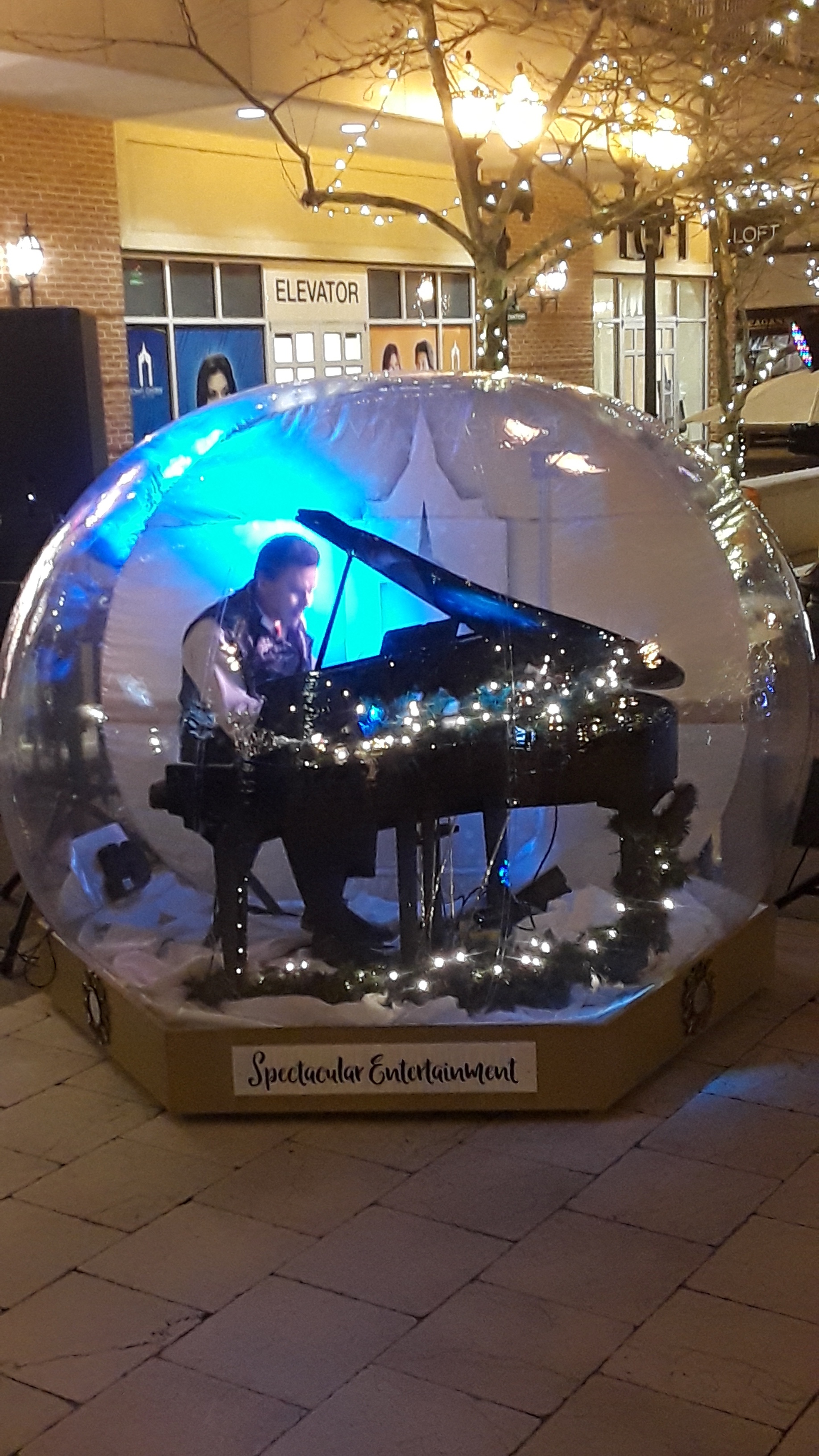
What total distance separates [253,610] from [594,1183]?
1.81 metres

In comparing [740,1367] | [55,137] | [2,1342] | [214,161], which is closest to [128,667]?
[2,1342]

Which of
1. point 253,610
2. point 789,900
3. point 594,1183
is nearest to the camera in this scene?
point 594,1183

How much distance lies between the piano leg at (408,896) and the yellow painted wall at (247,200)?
36.2 ft

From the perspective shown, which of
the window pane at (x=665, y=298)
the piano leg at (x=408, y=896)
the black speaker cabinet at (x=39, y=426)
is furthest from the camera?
the window pane at (x=665, y=298)

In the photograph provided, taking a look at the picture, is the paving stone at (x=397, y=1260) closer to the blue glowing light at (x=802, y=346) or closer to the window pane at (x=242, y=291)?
the window pane at (x=242, y=291)

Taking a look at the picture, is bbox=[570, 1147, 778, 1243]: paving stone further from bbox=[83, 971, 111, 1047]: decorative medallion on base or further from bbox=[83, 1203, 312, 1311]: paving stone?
bbox=[83, 971, 111, 1047]: decorative medallion on base

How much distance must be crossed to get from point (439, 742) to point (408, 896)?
538 mm

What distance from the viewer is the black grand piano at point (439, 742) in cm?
396

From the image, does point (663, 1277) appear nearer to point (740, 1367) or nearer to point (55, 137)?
point (740, 1367)

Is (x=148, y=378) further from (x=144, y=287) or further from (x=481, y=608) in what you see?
(x=481, y=608)

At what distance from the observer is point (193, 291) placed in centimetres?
1639

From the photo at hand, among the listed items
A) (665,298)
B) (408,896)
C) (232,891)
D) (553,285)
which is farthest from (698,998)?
(665,298)

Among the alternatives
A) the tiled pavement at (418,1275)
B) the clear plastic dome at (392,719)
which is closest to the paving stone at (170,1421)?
the tiled pavement at (418,1275)

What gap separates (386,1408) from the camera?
289 centimetres
